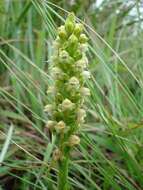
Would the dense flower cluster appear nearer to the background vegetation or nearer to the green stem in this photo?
the green stem

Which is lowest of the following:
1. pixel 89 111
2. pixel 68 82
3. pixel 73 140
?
pixel 89 111

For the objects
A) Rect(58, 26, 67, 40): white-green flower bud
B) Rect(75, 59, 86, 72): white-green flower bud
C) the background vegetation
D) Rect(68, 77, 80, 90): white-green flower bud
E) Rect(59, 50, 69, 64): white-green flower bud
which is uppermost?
Rect(58, 26, 67, 40): white-green flower bud

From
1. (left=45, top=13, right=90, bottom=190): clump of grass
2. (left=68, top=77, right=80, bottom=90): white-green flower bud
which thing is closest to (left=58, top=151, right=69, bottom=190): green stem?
(left=45, top=13, right=90, bottom=190): clump of grass

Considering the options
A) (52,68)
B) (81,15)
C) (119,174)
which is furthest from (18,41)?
(52,68)

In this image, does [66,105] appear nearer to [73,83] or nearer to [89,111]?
[73,83]

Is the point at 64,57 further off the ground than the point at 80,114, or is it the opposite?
the point at 64,57

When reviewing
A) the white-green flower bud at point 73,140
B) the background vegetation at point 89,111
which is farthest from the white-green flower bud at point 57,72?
the background vegetation at point 89,111

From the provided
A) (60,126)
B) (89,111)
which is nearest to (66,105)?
(60,126)

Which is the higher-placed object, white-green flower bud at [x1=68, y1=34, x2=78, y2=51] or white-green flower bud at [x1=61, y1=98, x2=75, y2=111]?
white-green flower bud at [x1=68, y1=34, x2=78, y2=51]
